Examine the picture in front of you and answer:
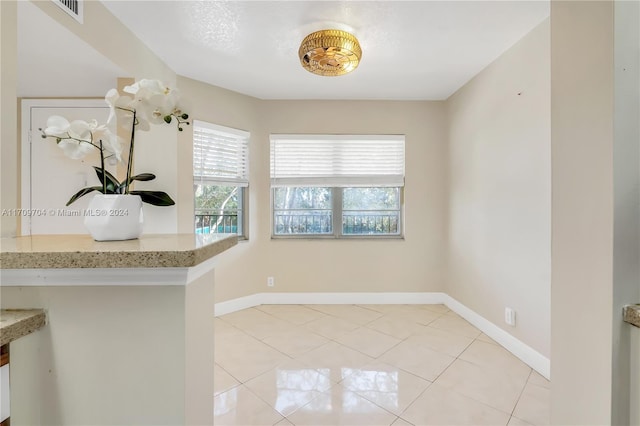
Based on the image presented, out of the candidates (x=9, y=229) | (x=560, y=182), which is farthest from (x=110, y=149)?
(x=560, y=182)

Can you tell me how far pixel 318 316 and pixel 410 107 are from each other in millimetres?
2613

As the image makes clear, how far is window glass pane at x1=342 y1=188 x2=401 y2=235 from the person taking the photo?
3445 mm

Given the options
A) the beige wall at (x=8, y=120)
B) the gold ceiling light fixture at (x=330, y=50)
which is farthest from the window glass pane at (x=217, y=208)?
the beige wall at (x=8, y=120)

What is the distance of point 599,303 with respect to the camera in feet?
2.78

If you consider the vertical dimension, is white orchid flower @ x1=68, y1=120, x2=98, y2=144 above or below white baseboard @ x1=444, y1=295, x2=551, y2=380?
above

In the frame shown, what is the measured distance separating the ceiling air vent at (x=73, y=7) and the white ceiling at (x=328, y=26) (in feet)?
0.55

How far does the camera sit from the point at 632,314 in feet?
2.59

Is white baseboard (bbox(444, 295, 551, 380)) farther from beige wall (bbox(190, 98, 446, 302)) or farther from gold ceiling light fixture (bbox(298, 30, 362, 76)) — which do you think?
gold ceiling light fixture (bbox(298, 30, 362, 76))

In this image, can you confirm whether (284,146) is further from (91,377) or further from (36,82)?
(91,377)

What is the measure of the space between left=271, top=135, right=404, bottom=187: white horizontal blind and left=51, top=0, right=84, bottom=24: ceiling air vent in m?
1.91

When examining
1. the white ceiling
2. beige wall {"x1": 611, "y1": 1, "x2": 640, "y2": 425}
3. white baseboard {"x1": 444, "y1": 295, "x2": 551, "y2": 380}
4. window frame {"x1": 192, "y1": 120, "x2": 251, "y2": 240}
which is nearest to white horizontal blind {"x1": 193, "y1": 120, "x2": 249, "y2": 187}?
window frame {"x1": 192, "y1": 120, "x2": 251, "y2": 240}

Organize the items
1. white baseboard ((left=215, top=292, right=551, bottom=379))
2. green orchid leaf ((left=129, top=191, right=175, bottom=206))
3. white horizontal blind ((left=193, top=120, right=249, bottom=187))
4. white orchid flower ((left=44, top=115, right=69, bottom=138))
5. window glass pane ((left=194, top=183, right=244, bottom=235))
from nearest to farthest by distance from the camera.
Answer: white orchid flower ((left=44, top=115, right=69, bottom=138)) → green orchid leaf ((left=129, top=191, right=175, bottom=206)) → white horizontal blind ((left=193, top=120, right=249, bottom=187)) → window glass pane ((left=194, top=183, right=244, bottom=235)) → white baseboard ((left=215, top=292, right=551, bottom=379))

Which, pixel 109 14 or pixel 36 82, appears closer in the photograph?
pixel 109 14

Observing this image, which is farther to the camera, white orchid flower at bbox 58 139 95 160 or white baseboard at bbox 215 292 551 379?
white baseboard at bbox 215 292 551 379
